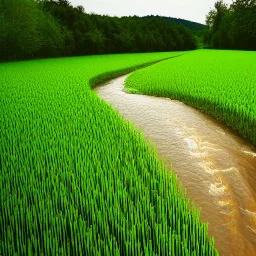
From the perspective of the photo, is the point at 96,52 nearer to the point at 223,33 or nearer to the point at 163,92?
the point at 223,33

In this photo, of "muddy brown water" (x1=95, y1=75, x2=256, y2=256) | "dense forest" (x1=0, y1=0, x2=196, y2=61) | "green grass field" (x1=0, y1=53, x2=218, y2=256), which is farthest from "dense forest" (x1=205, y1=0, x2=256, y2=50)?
"green grass field" (x1=0, y1=53, x2=218, y2=256)

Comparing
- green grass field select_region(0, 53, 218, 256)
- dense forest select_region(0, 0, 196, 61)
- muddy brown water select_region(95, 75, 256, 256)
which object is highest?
dense forest select_region(0, 0, 196, 61)

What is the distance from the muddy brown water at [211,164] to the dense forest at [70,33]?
69.8ft

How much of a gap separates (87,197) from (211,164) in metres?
2.61

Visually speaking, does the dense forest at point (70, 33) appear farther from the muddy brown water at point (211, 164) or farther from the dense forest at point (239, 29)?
the muddy brown water at point (211, 164)

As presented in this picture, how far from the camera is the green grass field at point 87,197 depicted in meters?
1.97

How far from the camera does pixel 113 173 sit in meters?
3.17

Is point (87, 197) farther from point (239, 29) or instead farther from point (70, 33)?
point (239, 29)

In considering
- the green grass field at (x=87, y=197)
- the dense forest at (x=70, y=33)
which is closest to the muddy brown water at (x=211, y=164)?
the green grass field at (x=87, y=197)

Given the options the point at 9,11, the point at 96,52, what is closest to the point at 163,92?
the point at 9,11

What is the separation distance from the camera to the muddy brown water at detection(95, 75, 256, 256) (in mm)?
2996

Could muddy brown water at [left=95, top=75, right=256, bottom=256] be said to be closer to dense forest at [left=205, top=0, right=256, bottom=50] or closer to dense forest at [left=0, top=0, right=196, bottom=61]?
dense forest at [left=0, top=0, right=196, bottom=61]

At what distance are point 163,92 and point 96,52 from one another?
32.7 metres

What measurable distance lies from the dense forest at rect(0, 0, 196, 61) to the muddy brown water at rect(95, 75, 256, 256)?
21262 millimetres
